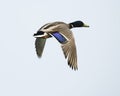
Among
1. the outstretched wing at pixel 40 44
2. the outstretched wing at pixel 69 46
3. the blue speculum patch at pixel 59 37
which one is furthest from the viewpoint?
the outstretched wing at pixel 40 44

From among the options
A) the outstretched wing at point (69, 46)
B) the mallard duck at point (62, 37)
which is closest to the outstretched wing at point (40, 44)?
the mallard duck at point (62, 37)

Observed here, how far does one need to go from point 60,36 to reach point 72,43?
0.48 metres

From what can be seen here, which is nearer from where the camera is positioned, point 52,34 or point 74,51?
point 74,51

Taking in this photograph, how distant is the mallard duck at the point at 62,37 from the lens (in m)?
11.4

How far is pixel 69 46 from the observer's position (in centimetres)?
1173

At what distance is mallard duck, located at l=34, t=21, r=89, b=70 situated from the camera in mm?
11368

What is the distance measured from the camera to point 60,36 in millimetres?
12320

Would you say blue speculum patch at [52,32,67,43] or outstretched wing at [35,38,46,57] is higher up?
blue speculum patch at [52,32,67,43]

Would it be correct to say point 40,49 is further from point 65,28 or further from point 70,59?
point 70,59

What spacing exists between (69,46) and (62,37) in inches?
22.9

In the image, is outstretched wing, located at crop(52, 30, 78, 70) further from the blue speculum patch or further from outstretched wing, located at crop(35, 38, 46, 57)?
outstretched wing, located at crop(35, 38, 46, 57)

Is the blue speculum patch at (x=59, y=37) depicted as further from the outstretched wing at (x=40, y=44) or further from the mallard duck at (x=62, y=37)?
the outstretched wing at (x=40, y=44)

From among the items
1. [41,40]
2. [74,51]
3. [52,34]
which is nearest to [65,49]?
[74,51]

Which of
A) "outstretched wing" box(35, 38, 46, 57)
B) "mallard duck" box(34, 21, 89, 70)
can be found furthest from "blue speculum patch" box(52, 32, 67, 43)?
"outstretched wing" box(35, 38, 46, 57)
